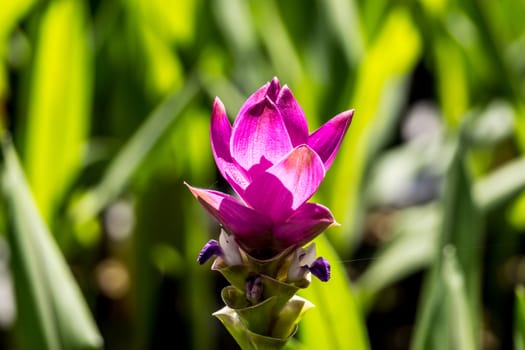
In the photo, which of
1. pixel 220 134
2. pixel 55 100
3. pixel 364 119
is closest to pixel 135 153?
pixel 55 100

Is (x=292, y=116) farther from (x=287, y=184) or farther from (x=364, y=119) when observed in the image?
(x=364, y=119)

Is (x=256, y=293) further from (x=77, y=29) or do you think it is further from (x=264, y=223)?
(x=77, y=29)

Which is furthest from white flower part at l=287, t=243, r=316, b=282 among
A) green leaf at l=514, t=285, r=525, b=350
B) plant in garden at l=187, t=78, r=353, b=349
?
green leaf at l=514, t=285, r=525, b=350

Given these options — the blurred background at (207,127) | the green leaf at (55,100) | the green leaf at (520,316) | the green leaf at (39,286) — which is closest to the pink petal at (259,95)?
the green leaf at (520,316)

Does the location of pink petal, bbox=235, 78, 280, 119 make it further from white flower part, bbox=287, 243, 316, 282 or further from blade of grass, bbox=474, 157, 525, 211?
blade of grass, bbox=474, 157, 525, 211

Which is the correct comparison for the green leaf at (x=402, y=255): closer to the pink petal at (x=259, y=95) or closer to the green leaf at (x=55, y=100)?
the green leaf at (x=55, y=100)
